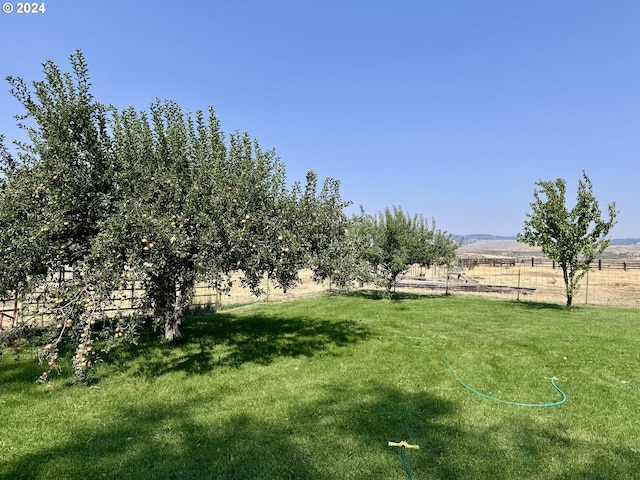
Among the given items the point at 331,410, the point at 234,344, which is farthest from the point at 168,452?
the point at 234,344

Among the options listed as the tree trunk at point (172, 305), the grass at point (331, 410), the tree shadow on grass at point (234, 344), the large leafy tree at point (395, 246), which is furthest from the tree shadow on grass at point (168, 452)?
the large leafy tree at point (395, 246)

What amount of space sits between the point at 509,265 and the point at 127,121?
70.9 metres

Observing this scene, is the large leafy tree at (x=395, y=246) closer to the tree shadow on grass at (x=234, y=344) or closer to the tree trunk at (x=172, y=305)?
the tree shadow on grass at (x=234, y=344)

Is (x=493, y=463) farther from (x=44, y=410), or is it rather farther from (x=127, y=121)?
(x=127, y=121)

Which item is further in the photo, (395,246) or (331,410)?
(395,246)

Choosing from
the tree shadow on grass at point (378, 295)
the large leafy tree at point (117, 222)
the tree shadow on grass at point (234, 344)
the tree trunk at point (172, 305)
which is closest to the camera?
the large leafy tree at point (117, 222)

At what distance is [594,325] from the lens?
47.1 feet

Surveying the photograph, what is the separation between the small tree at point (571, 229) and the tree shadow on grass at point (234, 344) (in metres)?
10.5

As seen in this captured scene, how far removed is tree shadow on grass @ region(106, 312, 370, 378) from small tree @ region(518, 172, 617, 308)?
1055 cm

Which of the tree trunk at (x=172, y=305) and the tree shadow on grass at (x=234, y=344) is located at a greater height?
the tree trunk at (x=172, y=305)

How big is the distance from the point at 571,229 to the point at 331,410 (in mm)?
15734

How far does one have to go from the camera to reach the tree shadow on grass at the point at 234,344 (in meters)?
9.64

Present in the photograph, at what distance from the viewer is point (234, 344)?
11.5 metres

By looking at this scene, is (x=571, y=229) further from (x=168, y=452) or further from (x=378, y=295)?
(x=168, y=452)
